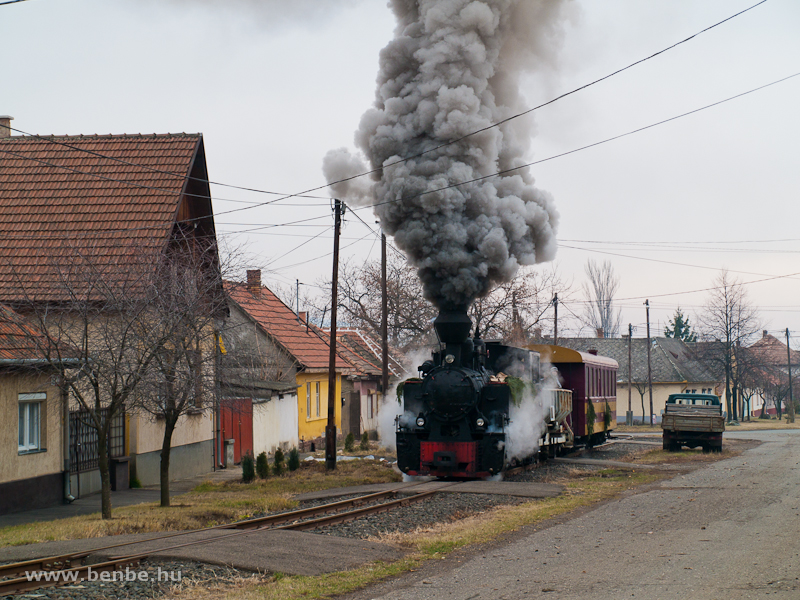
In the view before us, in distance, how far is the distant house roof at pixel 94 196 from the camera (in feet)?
56.8

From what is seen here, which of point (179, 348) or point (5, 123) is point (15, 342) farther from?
point (5, 123)

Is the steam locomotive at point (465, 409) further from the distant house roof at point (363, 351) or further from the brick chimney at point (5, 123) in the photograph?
the distant house roof at point (363, 351)

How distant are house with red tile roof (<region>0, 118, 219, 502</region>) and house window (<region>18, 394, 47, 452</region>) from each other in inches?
47.8

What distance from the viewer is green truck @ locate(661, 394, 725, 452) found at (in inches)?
910

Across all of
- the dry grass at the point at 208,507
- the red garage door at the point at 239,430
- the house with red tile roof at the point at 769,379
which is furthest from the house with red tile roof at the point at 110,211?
the house with red tile roof at the point at 769,379

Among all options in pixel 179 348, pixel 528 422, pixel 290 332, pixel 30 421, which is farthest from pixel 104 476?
pixel 290 332

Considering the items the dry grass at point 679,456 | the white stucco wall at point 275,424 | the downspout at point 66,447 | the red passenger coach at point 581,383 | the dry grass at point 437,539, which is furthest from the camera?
the white stucco wall at point 275,424

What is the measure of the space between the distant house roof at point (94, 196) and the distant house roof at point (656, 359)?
127 feet

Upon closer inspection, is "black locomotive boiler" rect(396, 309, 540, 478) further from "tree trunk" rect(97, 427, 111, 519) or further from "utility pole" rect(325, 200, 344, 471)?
"tree trunk" rect(97, 427, 111, 519)

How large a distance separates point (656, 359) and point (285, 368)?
38030 millimetres

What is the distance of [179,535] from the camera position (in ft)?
31.0

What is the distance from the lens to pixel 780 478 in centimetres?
1577

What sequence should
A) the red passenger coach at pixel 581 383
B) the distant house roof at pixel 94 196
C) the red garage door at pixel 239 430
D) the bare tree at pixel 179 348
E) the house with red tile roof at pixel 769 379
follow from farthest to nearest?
the house with red tile roof at pixel 769 379, the red garage door at pixel 239 430, the red passenger coach at pixel 581 383, the distant house roof at pixel 94 196, the bare tree at pixel 179 348

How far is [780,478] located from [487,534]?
8.70 meters
